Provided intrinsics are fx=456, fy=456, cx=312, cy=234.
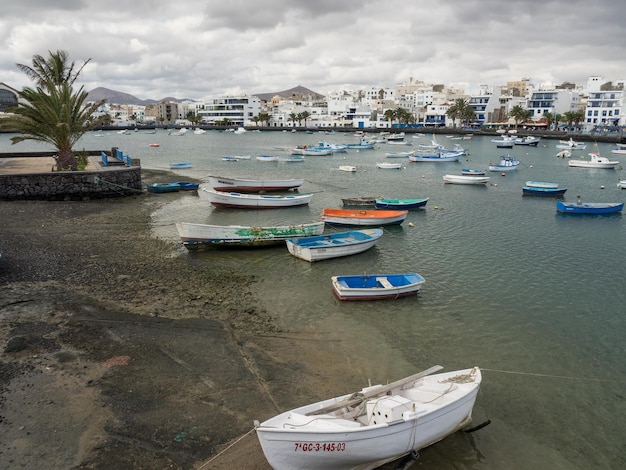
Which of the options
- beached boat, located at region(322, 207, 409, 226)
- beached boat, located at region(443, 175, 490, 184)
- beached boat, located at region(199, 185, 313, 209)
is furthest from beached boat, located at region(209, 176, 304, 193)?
beached boat, located at region(443, 175, 490, 184)

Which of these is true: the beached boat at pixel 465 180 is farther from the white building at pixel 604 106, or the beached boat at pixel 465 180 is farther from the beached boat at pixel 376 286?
the white building at pixel 604 106

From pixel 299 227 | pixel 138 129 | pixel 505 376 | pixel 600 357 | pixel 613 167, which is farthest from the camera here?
pixel 138 129

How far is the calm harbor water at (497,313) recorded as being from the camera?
10016 mm

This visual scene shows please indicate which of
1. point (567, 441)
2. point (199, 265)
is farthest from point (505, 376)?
point (199, 265)

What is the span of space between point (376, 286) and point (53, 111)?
27149mm

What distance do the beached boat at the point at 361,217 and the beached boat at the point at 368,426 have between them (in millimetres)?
17702

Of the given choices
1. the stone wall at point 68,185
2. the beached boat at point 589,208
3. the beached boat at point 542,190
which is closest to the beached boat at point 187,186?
the stone wall at point 68,185

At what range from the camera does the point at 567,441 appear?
9805 millimetres

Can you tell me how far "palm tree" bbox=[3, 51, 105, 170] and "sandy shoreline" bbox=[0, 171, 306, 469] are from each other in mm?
14363

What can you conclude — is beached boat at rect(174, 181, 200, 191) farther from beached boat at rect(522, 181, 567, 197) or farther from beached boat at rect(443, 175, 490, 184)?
beached boat at rect(522, 181, 567, 197)

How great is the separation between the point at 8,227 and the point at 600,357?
2669cm

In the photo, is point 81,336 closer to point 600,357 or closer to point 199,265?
point 199,265

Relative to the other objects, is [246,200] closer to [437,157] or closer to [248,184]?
[248,184]

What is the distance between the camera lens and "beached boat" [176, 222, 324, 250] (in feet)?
70.1
